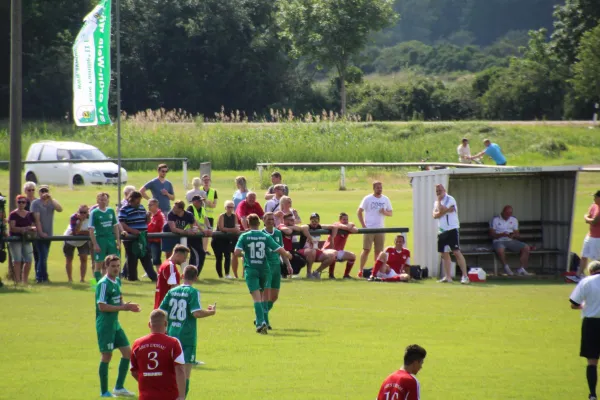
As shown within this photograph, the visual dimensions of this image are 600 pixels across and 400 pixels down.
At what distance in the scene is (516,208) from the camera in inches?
1006

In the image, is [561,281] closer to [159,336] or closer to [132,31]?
[159,336]

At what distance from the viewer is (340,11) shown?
76.9 meters

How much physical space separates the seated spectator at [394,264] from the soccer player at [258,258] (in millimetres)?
6498

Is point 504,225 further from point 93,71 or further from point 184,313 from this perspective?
point 184,313

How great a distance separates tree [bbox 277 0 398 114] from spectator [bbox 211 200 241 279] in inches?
2068

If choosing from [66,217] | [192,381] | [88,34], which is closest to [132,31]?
[66,217]

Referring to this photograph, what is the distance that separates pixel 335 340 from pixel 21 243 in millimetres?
8582

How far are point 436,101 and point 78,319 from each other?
72029 millimetres

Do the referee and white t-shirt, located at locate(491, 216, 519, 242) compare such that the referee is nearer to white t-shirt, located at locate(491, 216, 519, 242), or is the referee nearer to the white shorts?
the white shorts

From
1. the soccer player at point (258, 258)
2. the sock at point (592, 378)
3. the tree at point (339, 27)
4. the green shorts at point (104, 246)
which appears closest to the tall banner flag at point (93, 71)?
the green shorts at point (104, 246)

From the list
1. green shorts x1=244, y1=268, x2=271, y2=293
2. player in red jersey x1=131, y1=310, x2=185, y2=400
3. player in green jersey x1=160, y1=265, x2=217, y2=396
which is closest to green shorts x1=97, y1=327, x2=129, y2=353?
player in green jersey x1=160, y1=265, x2=217, y2=396

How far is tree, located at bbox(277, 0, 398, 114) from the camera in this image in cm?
7688

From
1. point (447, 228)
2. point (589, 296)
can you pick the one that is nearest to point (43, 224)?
point (447, 228)

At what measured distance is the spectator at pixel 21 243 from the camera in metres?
22.0
